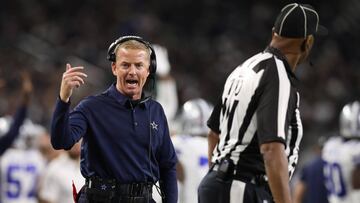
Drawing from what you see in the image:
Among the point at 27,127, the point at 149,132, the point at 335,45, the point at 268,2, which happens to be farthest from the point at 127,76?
the point at 268,2

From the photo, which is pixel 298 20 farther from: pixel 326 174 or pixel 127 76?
pixel 326 174

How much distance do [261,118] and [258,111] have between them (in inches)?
2.3

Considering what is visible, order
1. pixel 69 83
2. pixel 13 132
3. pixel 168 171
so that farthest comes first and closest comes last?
pixel 13 132
pixel 168 171
pixel 69 83

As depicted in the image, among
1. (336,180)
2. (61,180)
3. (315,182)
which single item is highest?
(315,182)

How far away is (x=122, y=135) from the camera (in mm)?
5590

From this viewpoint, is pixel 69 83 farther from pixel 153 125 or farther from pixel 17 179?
pixel 17 179

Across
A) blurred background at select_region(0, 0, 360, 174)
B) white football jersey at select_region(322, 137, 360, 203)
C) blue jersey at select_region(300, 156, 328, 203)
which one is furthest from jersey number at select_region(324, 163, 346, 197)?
blurred background at select_region(0, 0, 360, 174)

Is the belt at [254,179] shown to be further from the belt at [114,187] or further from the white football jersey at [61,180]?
the white football jersey at [61,180]

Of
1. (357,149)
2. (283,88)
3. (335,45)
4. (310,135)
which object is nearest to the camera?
(283,88)

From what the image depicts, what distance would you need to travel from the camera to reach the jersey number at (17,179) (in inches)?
437

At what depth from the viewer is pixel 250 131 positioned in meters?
5.54

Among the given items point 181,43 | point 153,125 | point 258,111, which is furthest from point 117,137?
point 181,43

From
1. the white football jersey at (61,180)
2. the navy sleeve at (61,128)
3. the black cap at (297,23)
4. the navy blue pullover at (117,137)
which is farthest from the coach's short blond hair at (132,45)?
the white football jersey at (61,180)

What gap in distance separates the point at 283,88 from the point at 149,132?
0.84m
